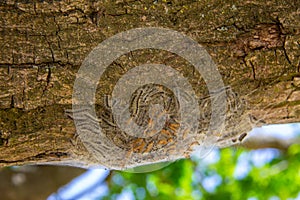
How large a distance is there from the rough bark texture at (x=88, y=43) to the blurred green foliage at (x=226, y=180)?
2.32 m

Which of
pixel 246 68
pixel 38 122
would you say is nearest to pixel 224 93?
pixel 246 68

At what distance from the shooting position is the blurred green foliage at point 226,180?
11.5ft

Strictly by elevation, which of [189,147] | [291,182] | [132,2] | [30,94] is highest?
[132,2]

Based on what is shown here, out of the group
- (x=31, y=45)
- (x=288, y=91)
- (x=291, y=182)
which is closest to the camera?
(x=31, y=45)

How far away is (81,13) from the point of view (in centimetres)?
116

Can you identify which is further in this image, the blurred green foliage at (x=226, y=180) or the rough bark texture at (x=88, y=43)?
the blurred green foliage at (x=226, y=180)

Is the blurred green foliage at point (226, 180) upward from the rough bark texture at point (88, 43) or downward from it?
downward

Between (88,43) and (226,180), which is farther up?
(88,43)

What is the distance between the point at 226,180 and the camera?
3660 millimetres

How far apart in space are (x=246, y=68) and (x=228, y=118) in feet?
0.48

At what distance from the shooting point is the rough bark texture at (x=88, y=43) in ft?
3.73

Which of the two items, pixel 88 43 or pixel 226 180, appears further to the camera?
pixel 226 180

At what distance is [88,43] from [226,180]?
8.86ft

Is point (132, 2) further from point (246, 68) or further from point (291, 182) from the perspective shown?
point (291, 182)
